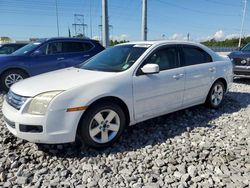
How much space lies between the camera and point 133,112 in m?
3.66

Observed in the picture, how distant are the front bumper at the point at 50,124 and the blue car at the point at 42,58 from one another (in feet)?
13.5

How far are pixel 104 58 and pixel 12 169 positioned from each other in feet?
7.63

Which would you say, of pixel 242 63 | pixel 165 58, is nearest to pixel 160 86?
pixel 165 58

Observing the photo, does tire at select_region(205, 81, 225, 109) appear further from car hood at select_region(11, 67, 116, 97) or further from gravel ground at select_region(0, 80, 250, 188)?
car hood at select_region(11, 67, 116, 97)

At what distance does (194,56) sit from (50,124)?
3.08 metres

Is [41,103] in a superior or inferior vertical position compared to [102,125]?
superior

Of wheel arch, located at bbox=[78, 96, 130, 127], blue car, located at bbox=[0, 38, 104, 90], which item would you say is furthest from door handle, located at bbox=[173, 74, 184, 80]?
blue car, located at bbox=[0, 38, 104, 90]

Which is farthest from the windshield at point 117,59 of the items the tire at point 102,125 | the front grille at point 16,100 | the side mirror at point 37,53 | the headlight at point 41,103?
the side mirror at point 37,53

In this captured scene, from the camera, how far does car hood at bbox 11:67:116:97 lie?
123 inches

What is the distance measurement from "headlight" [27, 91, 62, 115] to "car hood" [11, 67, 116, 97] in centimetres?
7

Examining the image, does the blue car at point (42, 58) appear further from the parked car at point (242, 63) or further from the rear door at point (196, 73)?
the parked car at point (242, 63)

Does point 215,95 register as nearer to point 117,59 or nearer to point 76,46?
point 117,59

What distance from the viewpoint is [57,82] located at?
3.31 metres

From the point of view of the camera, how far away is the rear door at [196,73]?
14.5ft
